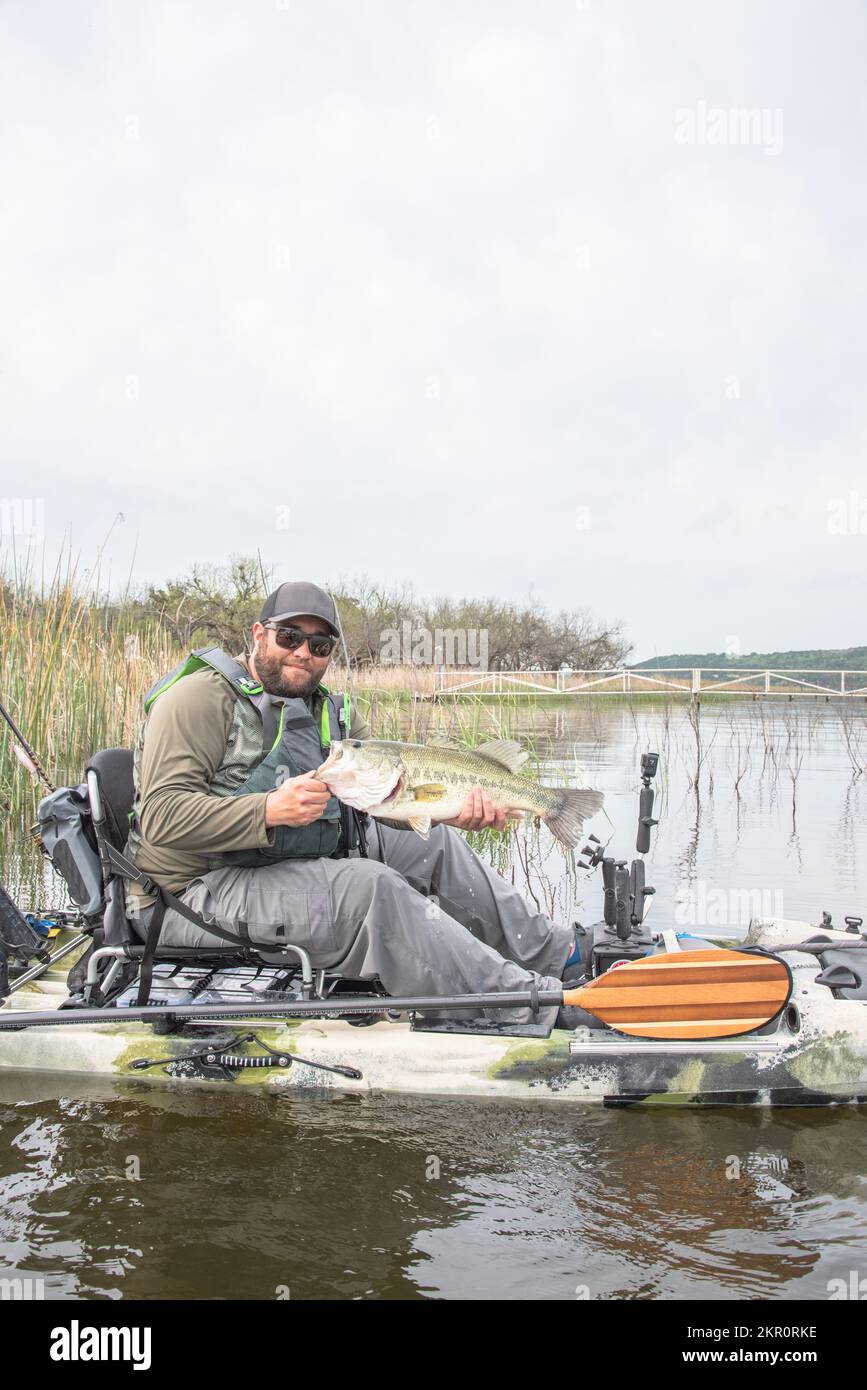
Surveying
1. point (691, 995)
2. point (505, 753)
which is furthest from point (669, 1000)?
point (505, 753)

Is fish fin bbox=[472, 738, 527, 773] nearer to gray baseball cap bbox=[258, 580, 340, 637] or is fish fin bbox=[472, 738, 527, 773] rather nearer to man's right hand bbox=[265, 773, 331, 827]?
man's right hand bbox=[265, 773, 331, 827]

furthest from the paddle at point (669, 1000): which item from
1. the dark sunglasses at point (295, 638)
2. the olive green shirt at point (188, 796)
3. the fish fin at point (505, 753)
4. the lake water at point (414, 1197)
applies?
the dark sunglasses at point (295, 638)

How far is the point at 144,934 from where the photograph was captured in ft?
13.4

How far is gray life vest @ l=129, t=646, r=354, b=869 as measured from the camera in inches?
160

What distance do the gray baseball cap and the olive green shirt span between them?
15.0 inches

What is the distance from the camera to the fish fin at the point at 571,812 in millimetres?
3971

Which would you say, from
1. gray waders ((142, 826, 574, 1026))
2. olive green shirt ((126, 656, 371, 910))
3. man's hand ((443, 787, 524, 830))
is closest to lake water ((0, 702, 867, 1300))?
gray waders ((142, 826, 574, 1026))

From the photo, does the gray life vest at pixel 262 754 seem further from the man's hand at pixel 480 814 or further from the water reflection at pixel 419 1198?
the water reflection at pixel 419 1198

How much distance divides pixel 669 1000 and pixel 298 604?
2.20m

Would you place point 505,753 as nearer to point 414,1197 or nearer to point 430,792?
point 430,792

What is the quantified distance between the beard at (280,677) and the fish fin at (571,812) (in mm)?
1184

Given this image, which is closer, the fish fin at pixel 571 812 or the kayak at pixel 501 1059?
the kayak at pixel 501 1059
